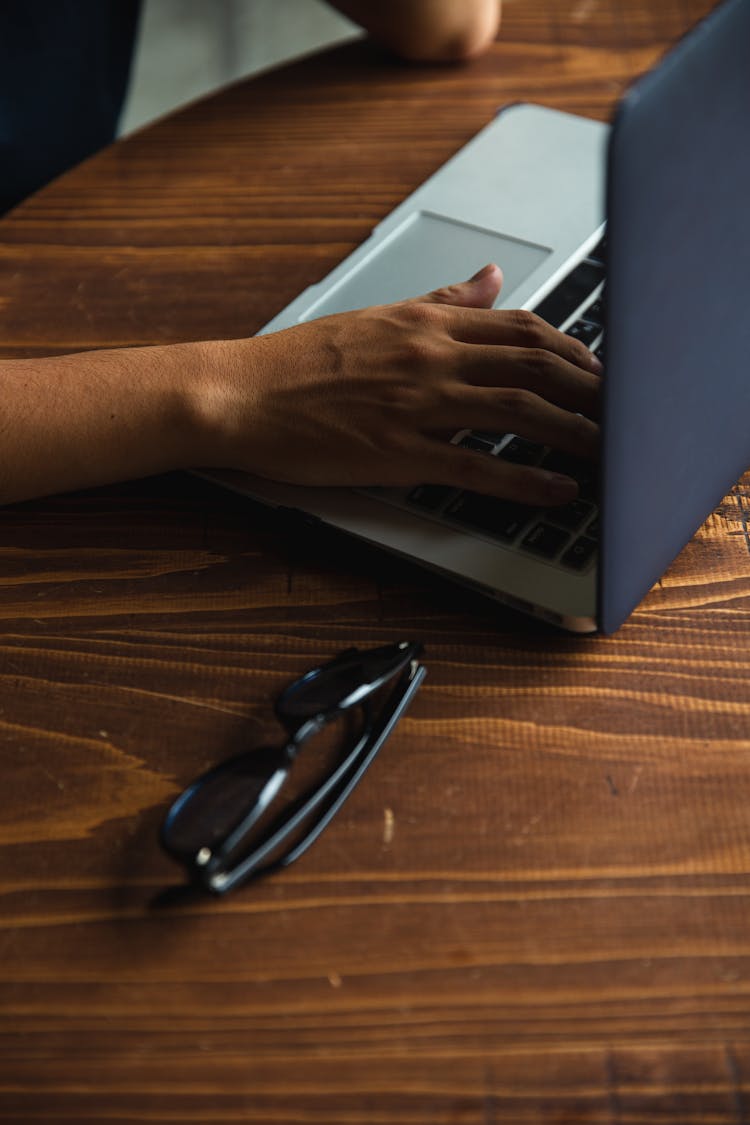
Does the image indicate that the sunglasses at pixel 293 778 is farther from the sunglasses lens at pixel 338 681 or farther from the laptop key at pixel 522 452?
the laptop key at pixel 522 452

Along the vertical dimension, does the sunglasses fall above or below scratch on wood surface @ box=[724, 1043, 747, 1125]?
above

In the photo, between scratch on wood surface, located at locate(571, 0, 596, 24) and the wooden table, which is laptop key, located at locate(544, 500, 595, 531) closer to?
the wooden table

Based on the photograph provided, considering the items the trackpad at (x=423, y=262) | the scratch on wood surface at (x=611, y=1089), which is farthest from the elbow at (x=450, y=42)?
the scratch on wood surface at (x=611, y=1089)

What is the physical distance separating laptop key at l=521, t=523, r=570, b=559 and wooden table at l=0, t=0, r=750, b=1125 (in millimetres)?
44

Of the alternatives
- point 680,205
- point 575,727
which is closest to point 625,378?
point 680,205

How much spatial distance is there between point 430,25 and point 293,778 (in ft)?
2.35

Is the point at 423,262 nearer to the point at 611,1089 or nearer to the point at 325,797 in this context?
the point at 325,797

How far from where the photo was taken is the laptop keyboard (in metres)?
0.62

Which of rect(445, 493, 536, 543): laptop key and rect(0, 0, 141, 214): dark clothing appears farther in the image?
rect(0, 0, 141, 214): dark clothing

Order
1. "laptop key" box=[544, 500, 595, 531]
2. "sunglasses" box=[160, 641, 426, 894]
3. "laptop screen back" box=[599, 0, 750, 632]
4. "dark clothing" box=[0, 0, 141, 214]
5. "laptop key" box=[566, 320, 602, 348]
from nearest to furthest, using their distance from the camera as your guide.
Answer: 1. "laptop screen back" box=[599, 0, 750, 632]
2. "sunglasses" box=[160, 641, 426, 894]
3. "laptop key" box=[544, 500, 595, 531]
4. "laptop key" box=[566, 320, 602, 348]
5. "dark clothing" box=[0, 0, 141, 214]

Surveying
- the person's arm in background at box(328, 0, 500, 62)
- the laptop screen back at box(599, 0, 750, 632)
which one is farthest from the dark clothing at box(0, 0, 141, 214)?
the laptop screen back at box(599, 0, 750, 632)

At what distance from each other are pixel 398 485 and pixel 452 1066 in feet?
1.08

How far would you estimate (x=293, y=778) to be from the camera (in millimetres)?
571

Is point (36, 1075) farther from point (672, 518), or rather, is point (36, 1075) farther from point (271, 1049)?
point (672, 518)
